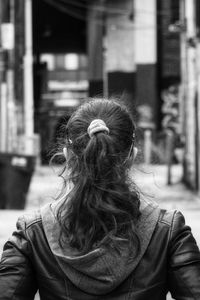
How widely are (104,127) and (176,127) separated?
33.2 meters

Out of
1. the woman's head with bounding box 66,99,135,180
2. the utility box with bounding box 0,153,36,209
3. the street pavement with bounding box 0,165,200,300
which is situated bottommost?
the street pavement with bounding box 0,165,200,300

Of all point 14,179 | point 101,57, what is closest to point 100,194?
point 14,179

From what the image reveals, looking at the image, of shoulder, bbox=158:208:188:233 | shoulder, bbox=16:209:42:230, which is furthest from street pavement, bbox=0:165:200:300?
shoulder, bbox=16:209:42:230

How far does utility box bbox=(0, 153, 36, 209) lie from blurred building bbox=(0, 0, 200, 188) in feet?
42.3

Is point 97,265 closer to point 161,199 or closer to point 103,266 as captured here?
point 103,266

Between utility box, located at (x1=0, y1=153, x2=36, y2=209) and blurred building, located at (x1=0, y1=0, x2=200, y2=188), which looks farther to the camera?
blurred building, located at (x1=0, y1=0, x2=200, y2=188)

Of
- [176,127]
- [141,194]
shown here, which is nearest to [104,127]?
[141,194]

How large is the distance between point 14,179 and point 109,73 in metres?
23.9

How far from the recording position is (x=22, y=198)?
15.2 meters

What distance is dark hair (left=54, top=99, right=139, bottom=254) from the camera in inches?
100

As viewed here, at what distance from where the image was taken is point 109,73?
38.7 metres

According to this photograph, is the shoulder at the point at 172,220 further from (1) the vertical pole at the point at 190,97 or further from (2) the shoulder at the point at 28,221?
(1) the vertical pole at the point at 190,97

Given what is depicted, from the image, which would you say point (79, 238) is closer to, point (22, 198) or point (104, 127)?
point (104, 127)

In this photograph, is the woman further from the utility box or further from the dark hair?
the utility box
